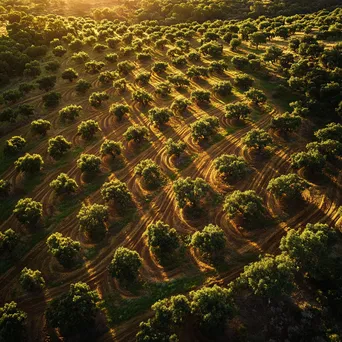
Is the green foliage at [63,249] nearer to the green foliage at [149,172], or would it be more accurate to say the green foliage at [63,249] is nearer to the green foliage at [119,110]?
the green foliage at [149,172]

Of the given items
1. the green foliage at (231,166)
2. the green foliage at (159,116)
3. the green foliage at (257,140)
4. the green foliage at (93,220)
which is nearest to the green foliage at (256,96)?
the green foliage at (257,140)

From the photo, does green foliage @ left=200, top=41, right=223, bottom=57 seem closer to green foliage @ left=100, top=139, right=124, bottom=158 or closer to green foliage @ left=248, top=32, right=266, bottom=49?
green foliage @ left=248, top=32, right=266, bottom=49

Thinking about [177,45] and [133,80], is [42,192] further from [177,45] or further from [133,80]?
[177,45]

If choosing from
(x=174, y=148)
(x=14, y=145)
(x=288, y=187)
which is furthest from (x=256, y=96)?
(x=14, y=145)

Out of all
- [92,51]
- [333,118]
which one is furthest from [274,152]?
[92,51]

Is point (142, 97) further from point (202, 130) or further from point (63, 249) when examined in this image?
point (63, 249)

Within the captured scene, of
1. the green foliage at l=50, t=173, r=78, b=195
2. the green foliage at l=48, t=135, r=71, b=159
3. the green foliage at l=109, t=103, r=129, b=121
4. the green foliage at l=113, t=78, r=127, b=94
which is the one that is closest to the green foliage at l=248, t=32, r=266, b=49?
the green foliage at l=113, t=78, r=127, b=94
